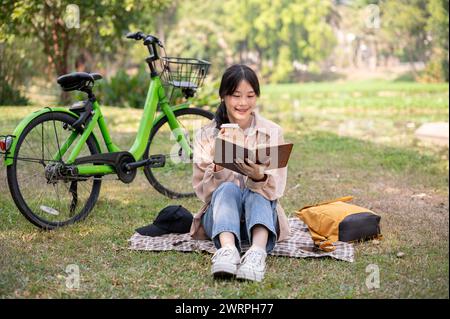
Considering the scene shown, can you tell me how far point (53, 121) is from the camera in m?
3.79

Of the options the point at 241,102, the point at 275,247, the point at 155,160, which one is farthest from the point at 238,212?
the point at 155,160

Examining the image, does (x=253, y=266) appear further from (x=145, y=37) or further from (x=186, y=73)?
(x=145, y=37)

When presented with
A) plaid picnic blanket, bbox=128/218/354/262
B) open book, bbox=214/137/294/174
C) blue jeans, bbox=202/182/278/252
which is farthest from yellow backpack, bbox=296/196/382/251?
open book, bbox=214/137/294/174

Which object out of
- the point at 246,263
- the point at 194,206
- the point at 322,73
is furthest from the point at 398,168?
the point at 322,73

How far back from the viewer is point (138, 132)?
14.4 feet

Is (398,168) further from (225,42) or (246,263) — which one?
(225,42)

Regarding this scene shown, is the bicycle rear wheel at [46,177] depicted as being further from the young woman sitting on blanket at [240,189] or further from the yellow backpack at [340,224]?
the yellow backpack at [340,224]

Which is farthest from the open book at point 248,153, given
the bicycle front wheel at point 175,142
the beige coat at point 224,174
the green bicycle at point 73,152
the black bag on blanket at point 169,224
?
the bicycle front wheel at point 175,142

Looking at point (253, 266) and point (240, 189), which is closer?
point (253, 266)

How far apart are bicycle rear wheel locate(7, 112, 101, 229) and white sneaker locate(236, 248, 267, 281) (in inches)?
53.7

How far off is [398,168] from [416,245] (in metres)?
2.91

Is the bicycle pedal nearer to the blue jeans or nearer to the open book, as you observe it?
the blue jeans

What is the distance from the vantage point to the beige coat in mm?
3342

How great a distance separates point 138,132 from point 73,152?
0.66 meters
